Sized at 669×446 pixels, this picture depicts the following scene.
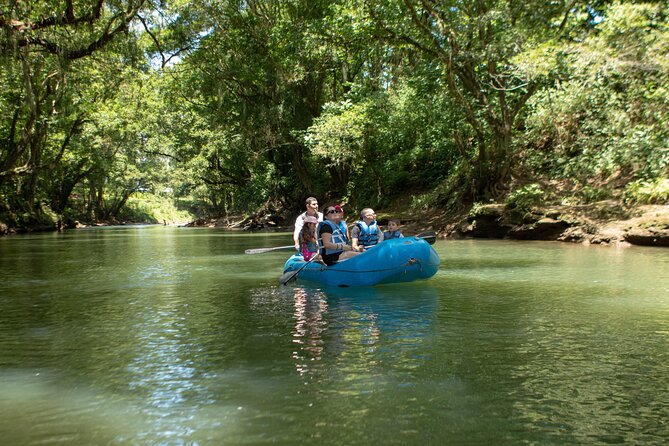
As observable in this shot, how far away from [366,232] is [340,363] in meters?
5.26

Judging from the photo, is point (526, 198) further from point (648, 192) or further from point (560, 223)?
point (648, 192)

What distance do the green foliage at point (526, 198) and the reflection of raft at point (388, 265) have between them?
11.2 metres

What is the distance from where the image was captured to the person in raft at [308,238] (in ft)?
34.4

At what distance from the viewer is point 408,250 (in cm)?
877

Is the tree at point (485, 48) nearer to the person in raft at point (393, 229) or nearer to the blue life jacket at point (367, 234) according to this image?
the person in raft at point (393, 229)

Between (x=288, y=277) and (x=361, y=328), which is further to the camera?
(x=288, y=277)

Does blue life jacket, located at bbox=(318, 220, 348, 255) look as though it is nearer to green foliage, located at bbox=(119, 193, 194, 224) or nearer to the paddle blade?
the paddle blade

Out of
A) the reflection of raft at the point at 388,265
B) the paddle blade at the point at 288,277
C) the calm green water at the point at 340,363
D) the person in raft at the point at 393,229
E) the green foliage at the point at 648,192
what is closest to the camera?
the calm green water at the point at 340,363

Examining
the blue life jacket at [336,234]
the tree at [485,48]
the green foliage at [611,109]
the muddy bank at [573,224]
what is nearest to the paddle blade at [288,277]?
the blue life jacket at [336,234]

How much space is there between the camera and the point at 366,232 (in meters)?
9.96

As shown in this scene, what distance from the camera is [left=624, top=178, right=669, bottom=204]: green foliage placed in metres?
16.5

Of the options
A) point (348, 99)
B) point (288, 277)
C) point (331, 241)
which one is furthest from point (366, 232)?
point (348, 99)

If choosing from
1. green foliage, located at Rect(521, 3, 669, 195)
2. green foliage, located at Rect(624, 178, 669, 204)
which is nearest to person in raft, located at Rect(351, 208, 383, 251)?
green foliage, located at Rect(521, 3, 669, 195)

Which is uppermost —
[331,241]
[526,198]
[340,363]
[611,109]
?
[611,109]
